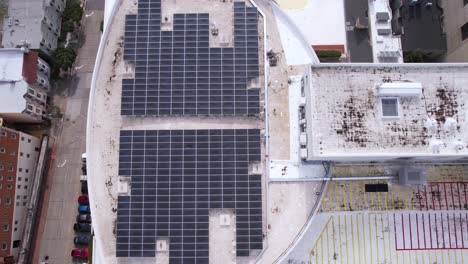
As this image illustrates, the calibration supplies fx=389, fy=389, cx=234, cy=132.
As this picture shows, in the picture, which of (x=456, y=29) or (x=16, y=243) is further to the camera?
(x=456, y=29)

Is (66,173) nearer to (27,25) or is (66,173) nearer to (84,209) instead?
(84,209)

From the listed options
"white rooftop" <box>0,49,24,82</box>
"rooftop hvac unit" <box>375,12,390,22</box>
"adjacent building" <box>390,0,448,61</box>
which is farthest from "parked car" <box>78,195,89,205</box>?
"adjacent building" <box>390,0,448,61</box>

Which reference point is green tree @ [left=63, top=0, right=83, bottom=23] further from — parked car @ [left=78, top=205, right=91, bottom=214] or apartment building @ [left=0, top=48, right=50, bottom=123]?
parked car @ [left=78, top=205, right=91, bottom=214]

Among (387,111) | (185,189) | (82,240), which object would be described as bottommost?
(82,240)

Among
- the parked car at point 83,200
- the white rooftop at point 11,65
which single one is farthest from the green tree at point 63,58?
the parked car at point 83,200

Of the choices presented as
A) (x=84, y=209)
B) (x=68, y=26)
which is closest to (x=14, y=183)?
(x=84, y=209)

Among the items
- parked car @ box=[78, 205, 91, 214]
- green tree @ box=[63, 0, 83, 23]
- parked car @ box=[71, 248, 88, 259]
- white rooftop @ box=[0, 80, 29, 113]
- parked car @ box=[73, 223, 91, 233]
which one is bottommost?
parked car @ box=[71, 248, 88, 259]

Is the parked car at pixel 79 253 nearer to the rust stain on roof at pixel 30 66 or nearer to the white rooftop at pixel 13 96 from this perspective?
the white rooftop at pixel 13 96
